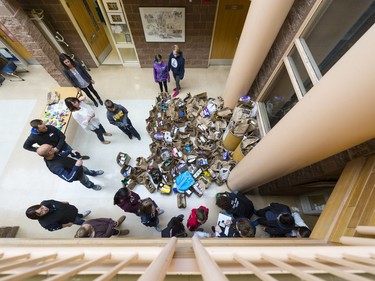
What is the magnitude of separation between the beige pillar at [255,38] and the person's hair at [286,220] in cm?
267

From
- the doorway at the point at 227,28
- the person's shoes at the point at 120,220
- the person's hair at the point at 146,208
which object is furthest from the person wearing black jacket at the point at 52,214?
the doorway at the point at 227,28

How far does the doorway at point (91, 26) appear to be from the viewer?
487 cm

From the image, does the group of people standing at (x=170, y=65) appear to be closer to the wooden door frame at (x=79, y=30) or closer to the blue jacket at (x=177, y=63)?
the blue jacket at (x=177, y=63)

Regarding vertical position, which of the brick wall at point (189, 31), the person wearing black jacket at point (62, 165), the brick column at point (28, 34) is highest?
the brick wall at point (189, 31)

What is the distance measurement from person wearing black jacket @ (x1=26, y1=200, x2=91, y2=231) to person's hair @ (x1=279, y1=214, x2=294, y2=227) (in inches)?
134

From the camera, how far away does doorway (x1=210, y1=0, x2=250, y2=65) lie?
4.59 metres

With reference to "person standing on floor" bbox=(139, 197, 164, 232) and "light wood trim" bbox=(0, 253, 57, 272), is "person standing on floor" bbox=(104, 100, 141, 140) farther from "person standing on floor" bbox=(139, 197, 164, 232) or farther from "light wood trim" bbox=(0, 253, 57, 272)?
"light wood trim" bbox=(0, 253, 57, 272)

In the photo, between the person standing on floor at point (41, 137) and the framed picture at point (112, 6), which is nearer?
the person standing on floor at point (41, 137)

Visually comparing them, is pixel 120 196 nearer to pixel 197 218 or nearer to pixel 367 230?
pixel 197 218

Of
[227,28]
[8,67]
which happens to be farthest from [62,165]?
[227,28]

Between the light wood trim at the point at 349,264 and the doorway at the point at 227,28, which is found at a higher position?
the doorway at the point at 227,28

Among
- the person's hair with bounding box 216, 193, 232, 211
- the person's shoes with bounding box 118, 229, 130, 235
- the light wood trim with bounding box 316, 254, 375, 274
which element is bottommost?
the light wood trim with bounding box 316, 254, 375, 274

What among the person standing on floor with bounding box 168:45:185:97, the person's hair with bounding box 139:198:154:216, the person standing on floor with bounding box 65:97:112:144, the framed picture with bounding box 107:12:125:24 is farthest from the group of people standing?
the person's hair with bounding box 139:198:154:216

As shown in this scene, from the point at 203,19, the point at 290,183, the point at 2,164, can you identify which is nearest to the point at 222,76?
the point at 203,19
